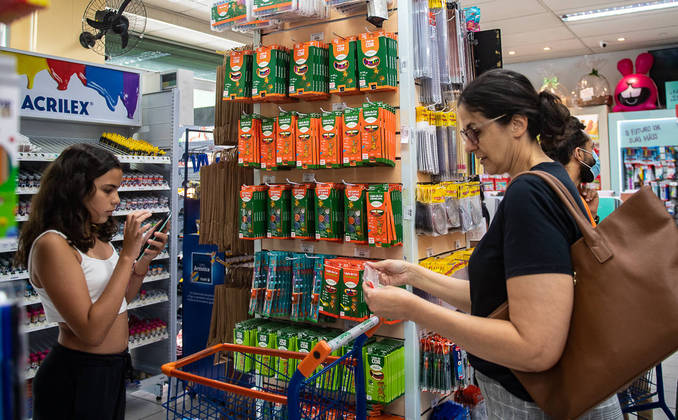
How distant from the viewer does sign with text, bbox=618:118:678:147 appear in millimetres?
8477

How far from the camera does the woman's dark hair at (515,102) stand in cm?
138

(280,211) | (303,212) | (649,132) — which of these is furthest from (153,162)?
(649,132)

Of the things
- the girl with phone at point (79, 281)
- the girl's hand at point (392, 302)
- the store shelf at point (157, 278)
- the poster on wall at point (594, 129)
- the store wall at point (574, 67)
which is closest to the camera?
the girl's hand at point (392, 302)

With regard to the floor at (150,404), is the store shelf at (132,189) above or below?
above

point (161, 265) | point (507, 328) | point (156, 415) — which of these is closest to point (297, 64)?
point (507, 328)

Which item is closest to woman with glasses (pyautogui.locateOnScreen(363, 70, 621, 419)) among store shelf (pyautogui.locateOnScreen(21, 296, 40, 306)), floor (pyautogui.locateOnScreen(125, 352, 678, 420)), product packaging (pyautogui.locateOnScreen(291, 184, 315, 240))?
product packaging (pyautogui.locateOnScreen(291, 184, 315, 240))

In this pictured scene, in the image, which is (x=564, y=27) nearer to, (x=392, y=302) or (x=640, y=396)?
(x=640, y=396)

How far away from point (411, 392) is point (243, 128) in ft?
6.51

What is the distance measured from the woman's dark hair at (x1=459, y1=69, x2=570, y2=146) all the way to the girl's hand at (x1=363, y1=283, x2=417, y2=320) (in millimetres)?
563

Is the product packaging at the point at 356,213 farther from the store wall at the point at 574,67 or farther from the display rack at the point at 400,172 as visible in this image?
the store wall at the point at 574,67

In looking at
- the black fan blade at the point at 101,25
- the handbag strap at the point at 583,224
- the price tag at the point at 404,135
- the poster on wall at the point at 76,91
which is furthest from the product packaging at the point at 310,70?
the black fan blade at the point at 101,25

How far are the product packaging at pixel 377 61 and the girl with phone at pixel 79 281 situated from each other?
149cm

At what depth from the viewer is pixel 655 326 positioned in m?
1.08

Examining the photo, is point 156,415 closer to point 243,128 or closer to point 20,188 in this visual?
point 20,188
